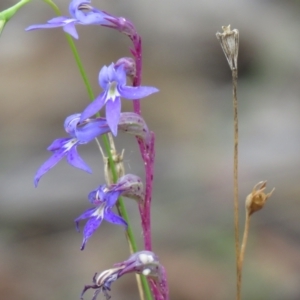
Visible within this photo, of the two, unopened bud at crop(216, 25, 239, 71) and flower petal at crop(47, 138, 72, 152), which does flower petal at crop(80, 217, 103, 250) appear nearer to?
flower petal at crop(47, 138, 72, 152)

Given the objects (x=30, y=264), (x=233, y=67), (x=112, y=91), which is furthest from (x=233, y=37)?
(x=30, y=264)

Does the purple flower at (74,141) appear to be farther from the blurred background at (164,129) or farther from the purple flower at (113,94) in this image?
the blurred background at (164,129)

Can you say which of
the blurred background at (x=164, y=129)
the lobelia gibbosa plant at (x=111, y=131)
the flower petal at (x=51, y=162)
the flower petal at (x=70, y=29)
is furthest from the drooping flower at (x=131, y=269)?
the blurred background at (x=164, y=129)

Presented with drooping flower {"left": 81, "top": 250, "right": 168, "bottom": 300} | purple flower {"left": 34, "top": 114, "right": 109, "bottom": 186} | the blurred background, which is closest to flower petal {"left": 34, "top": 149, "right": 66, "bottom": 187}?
purple flower {"left": 34, "top": 114, "right": 109, "bottom": 186}

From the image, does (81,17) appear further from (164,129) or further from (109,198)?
(164,129)

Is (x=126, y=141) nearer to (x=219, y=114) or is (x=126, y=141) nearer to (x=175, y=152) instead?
(x=175, y=152)

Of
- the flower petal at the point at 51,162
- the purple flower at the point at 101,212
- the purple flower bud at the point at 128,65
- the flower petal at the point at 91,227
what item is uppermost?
the purple flower bud at the point at 128,65
